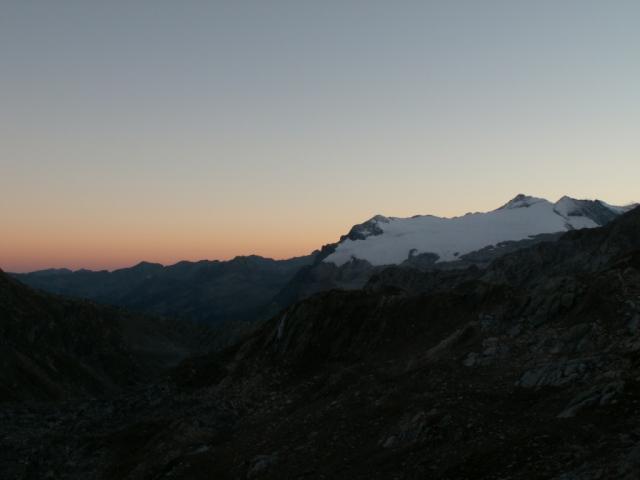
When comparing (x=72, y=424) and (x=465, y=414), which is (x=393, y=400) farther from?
(x=72, y=424)

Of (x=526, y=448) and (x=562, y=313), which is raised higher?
(x=562, y=313)

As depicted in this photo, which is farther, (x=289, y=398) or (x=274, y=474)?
(x=289, y=398)

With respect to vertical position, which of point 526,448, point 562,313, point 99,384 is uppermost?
point 562,313

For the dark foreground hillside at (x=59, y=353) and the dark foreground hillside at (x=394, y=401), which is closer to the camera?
the dark foreground hillside at (x=394, y=401)

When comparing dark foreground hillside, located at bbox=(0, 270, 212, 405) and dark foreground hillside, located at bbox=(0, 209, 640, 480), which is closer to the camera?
dark foreground hillside, located at bbox=(0, 209, 640, 480)

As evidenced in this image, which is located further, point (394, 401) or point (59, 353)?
point (59, 353)

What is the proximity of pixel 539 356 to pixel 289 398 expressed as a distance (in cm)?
1818

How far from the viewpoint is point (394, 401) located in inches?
1348

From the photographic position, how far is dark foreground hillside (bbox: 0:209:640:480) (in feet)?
79.4

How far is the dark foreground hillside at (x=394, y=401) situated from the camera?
24188mm

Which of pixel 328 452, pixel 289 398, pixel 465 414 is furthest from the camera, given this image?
pixel 289 398

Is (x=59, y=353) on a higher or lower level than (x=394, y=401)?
lower

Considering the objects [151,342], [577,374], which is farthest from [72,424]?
[151,342]

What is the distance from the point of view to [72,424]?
5431 centimetres
